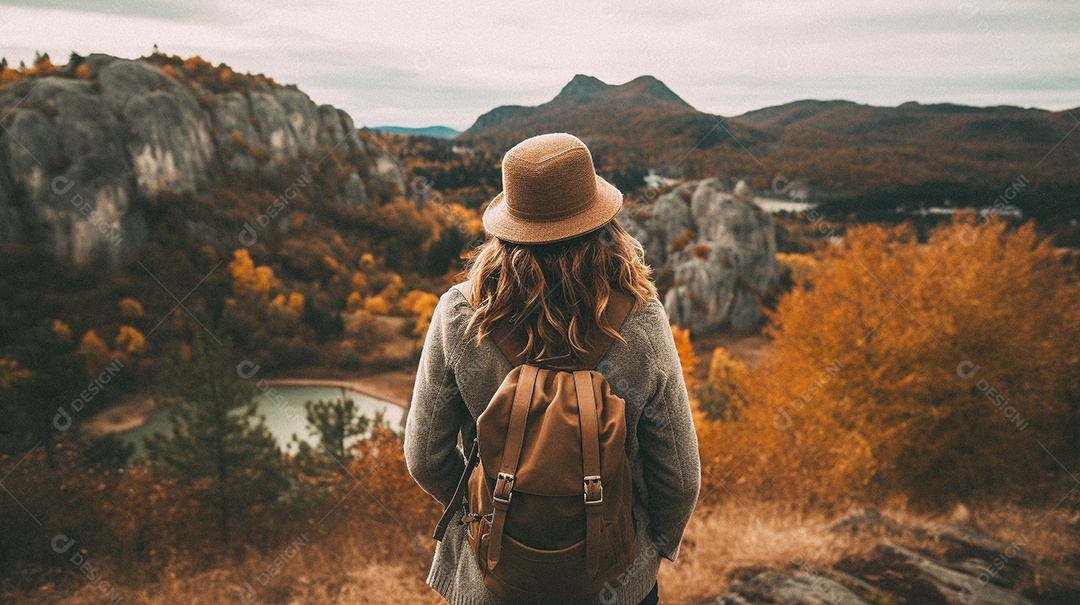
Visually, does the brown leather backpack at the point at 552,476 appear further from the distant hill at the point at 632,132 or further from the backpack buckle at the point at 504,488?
the distant hill at the point at 632,132

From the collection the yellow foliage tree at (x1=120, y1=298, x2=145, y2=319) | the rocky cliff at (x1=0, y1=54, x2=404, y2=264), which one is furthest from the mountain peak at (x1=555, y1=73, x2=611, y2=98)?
the yellow foliage tree at (x1=120, y1=298, x2=145, y2=319)

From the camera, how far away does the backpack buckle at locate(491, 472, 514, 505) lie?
165 cm

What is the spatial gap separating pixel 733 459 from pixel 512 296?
14.2m

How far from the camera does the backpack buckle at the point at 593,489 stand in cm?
164

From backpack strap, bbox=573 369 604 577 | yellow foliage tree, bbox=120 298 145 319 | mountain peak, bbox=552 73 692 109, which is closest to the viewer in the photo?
backpack strap, bbox=573 369 604 577

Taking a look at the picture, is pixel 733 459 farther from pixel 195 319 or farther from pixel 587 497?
pixel 195 319

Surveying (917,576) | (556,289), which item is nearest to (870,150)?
(917,576)

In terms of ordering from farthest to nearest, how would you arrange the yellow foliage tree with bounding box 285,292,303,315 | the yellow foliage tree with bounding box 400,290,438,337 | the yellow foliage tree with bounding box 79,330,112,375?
the yellow foliage tree with bounding box 285,292,303,315 → the yellow foliage tree with bounding box 400,290,438,337 → the yellow foliage tree with bounding box 79,330,112,375

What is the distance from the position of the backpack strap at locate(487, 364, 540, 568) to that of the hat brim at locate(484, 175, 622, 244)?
17.3 inches

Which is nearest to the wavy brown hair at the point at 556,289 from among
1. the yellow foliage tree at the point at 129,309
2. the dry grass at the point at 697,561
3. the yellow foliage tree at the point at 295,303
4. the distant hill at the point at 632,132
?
the dry grass at the point at 697,561

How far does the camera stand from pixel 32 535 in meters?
12.9

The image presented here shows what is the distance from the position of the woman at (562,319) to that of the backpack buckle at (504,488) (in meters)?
0.31

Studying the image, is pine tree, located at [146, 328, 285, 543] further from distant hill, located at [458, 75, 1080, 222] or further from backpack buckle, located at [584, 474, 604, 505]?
distant hill, located at [458, 75, 1080, 222]

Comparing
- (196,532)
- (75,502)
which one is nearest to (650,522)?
(75,502)
